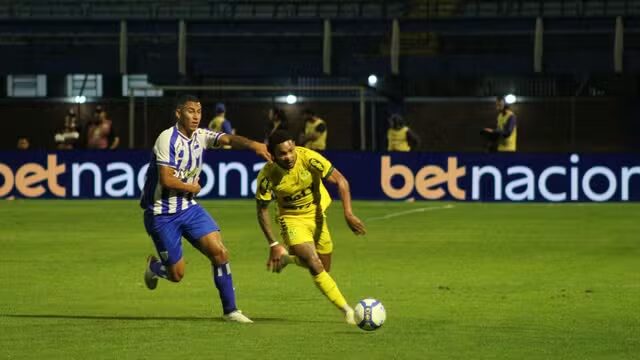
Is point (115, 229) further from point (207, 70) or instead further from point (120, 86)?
point (120, 86)

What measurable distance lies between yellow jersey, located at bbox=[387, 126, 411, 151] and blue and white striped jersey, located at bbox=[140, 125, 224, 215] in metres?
20.5

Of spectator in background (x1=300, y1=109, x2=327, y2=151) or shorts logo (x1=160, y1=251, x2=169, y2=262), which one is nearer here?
shorts logo (x1=160, y1=251, x2=169, y2=262)

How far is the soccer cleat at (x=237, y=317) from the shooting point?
11953 mm

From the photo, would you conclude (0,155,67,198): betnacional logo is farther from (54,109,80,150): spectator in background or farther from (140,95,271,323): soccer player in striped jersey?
(140,95,271,323): soccer player in striped jersey

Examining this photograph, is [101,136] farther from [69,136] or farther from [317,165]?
[317,165]

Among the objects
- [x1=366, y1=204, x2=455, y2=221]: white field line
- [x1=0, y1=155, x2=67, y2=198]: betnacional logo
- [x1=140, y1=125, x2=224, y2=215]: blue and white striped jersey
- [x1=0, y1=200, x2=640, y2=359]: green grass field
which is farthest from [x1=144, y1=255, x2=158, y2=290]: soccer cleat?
[x1=0, y1=155, x2=67, y2=198]: betnacional logo

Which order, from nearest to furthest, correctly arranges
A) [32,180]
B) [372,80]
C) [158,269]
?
[158,269], [32,180], [372,80]

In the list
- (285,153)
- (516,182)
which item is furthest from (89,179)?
(285,153)

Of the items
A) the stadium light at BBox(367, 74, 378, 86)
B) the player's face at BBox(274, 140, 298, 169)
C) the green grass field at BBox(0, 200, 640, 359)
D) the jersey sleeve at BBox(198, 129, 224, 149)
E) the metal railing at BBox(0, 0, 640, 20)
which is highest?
the metal railing at BBox(0, 0, 640, 20)

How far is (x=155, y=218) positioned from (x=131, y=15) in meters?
31.9

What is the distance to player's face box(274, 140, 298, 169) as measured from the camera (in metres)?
11.8

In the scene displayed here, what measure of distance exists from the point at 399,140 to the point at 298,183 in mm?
20606

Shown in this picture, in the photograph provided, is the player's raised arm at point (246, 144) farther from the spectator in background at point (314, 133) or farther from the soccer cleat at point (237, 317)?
the spectator in background at point (314, 133)

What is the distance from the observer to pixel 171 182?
38.9ft
